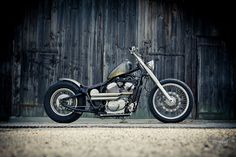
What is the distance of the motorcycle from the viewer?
20.6 feet

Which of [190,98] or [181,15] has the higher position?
[181,15]

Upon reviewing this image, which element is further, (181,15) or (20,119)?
(181,15)

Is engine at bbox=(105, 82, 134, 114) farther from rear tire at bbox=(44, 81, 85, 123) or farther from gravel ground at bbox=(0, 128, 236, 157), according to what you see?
gravel ground at bbox=(0, 128, 236, 157)

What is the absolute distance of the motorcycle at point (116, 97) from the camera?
628 cm

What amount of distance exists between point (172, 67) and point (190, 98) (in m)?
2.21

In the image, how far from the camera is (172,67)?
8391 mm

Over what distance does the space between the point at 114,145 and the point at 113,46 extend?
15.3 ft

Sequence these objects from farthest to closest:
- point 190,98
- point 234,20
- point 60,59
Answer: point 234,20
point 60,59
point 190,98

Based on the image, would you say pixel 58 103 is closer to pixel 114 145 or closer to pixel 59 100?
pixel 59 100

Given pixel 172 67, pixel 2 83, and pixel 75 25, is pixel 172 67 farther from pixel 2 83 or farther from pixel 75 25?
pixel 2 83

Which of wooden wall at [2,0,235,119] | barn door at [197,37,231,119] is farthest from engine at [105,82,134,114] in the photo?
barn door at [197,37,231,119]

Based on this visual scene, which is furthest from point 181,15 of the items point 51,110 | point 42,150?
point 42,150

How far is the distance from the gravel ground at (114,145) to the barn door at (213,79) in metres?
3.69

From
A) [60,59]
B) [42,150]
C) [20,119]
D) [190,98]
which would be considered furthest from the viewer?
[60,59]
